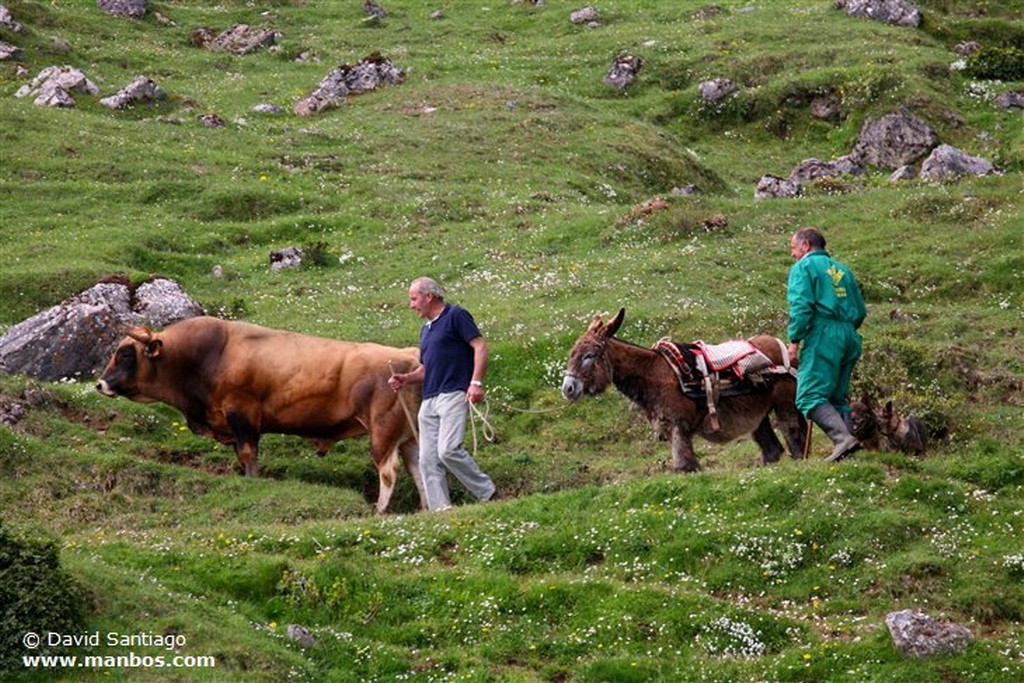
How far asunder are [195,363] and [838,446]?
11.0 meters

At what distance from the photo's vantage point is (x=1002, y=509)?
18.9m

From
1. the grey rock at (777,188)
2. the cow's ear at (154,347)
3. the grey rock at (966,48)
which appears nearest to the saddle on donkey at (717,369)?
the cow's ear at (154,347)

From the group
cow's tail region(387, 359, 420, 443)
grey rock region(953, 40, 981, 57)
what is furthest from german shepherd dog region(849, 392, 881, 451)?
grey rock region(953, 40, 981, 57)

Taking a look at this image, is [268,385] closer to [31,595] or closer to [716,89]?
[31,595]

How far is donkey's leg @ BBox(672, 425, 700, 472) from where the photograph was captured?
21.5 metres

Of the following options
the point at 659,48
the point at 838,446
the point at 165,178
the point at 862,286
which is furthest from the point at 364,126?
the point at 838,446

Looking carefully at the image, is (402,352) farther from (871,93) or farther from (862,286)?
(871,93)

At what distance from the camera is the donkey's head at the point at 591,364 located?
69.7ft

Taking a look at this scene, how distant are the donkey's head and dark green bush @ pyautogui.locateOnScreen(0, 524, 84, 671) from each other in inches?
309

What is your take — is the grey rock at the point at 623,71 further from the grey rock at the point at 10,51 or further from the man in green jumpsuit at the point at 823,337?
the man in green jumpsuit at the point at 823,337

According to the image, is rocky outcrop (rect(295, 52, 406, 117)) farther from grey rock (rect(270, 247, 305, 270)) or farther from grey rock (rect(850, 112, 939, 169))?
grey rock (rect(850, 112, 939, 169))

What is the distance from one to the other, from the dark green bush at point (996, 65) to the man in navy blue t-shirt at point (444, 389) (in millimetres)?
37666

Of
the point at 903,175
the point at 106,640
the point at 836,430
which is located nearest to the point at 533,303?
the point at 836,430

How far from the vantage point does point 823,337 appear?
20.3 metres
